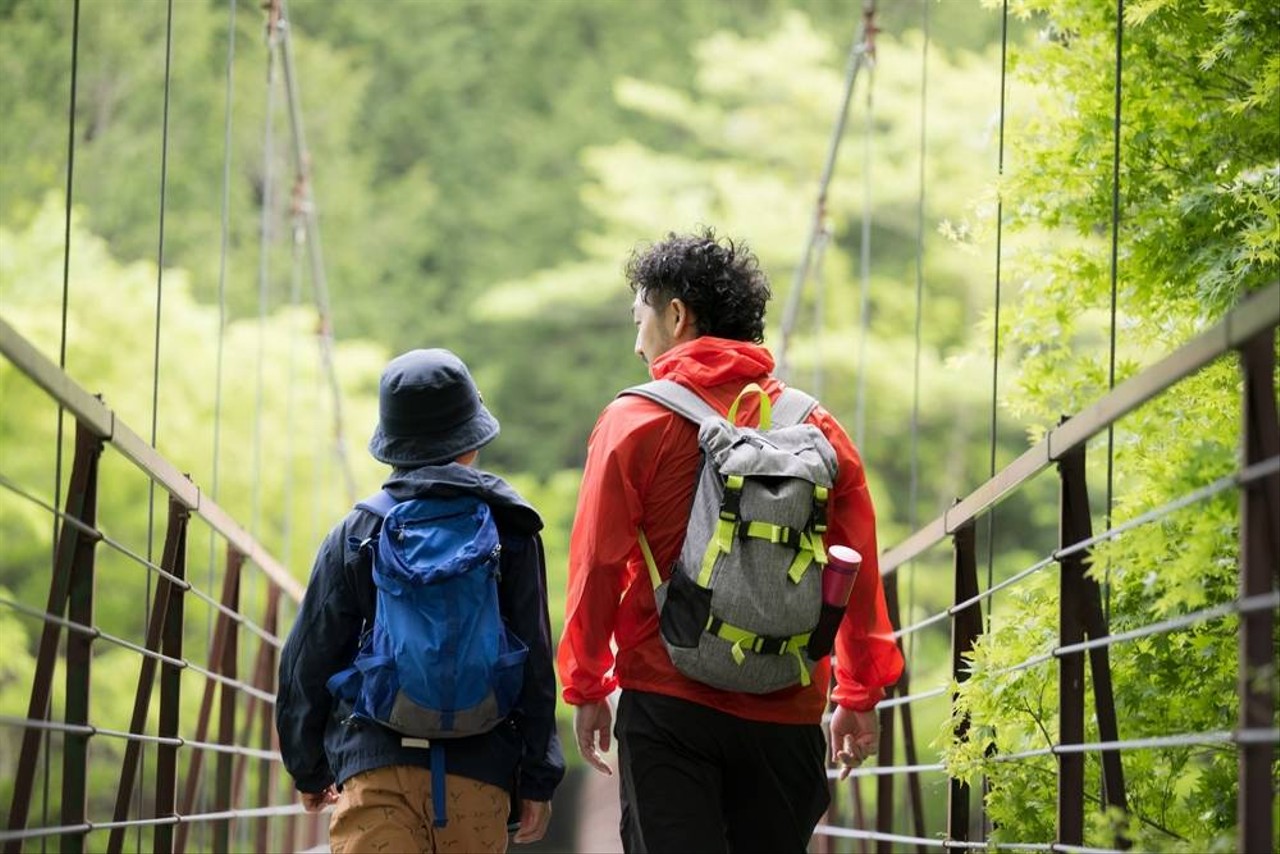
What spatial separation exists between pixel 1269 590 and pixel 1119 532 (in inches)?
15.5

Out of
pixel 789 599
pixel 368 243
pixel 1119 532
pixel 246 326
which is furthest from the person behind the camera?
pixel 368 243

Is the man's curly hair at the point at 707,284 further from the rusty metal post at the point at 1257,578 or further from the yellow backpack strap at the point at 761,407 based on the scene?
the rusty metal post at the point at 1257,578

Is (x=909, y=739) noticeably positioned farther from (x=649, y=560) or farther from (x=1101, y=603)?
(x=649, y=560)

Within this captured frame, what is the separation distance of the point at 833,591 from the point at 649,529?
0.72ft

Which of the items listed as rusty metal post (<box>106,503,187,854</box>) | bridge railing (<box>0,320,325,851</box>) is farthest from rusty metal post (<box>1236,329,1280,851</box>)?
rusty metal post (<box>106,503,187,854</box>)

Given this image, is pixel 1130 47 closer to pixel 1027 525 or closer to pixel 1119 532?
pixel 1119 532

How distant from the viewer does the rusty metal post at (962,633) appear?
2.83 metres

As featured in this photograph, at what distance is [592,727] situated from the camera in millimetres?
2225

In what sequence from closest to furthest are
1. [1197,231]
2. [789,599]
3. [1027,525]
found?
1. [789,599]
2. [1197,231]
3. [1027,525]

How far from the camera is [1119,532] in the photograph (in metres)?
1.89

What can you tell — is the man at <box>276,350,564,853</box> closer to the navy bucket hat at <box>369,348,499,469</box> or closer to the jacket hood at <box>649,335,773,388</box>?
the navy bucket hat at <box>369,348,499,469</box>

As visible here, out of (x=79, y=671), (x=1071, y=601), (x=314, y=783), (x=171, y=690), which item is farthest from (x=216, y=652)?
(x=1071, y=601)

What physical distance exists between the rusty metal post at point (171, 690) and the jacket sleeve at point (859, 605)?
39.2 inches

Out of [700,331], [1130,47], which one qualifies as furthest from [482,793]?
[1130,47]
